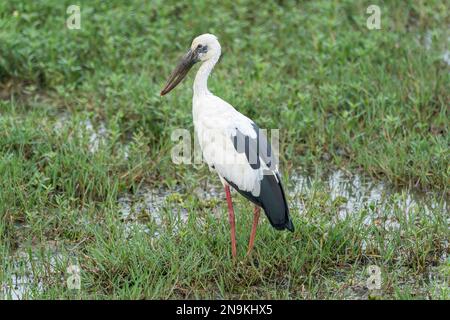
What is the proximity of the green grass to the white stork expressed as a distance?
0.33m

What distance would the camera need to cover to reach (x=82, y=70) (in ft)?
27.4

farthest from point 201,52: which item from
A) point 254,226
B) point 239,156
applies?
point 254,226

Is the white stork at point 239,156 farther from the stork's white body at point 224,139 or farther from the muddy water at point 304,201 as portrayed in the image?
the muddy water at point 304,201

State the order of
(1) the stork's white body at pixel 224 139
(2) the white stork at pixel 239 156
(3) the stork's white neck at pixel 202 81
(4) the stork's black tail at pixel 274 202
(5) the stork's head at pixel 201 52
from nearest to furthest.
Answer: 1. (4) the stork's black tail at pixel 274 202
2. (2) the white stork at pixel 239 156
3. (1) the stork's white body at pixel 224 139
4. (3) the stork's white neck at pixel 202 81
5. (5) the stork's head at pixel 201 52

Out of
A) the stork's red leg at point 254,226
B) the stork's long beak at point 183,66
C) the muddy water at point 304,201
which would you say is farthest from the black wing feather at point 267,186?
the stork's long beak at point 183,66

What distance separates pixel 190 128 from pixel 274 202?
6.85 ft

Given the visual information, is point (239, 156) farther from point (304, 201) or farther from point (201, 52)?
point (304, 201)

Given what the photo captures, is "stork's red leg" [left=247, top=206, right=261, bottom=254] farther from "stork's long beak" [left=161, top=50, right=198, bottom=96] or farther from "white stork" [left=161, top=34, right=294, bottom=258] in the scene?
"stork's long beak" [left=161, top=50, right=198, bottom=96]

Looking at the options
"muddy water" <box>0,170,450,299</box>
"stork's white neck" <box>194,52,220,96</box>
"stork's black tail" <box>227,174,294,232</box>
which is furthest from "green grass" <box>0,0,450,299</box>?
"stork's white neck" <box>194,52,220,96</box>

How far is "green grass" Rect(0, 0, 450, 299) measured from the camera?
18.0 feet

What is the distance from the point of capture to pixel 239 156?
18.4 feet

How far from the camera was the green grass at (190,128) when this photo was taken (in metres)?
5.50

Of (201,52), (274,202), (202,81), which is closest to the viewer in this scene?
(274,202)
